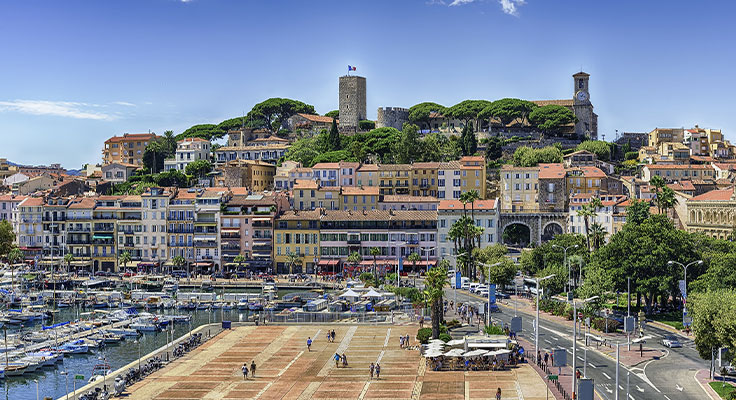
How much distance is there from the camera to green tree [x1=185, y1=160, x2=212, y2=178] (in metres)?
170

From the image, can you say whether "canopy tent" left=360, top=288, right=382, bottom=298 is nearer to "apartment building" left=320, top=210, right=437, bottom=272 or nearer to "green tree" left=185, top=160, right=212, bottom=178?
"apartment building" left=320, top=210, right=437, bottom=272

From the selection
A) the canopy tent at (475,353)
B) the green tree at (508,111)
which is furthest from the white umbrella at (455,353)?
the green tree at (508,111)

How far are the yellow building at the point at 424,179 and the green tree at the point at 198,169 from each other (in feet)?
161

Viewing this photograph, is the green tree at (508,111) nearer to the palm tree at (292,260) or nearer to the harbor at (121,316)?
the palm tree at (292,260)

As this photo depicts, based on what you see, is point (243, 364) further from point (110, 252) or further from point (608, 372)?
point (110, 252)

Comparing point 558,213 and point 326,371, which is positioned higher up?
point 558,213

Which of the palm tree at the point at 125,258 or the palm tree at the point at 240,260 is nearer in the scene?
the palm tree at the point at 240,260

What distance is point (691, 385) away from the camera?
2125 inches

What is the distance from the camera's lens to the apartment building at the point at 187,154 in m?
180

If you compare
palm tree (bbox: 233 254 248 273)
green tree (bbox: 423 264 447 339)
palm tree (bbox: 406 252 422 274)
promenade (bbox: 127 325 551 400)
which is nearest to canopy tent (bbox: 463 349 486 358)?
promenade (bbox: 127 325 551 400)

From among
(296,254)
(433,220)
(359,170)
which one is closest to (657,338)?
(433,220)

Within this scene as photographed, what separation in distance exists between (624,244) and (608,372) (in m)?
25.9

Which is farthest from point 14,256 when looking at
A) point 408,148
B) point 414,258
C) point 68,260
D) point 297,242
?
point 408,148

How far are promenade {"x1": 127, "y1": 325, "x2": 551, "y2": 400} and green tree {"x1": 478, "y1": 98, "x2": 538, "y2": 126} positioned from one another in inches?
4610
